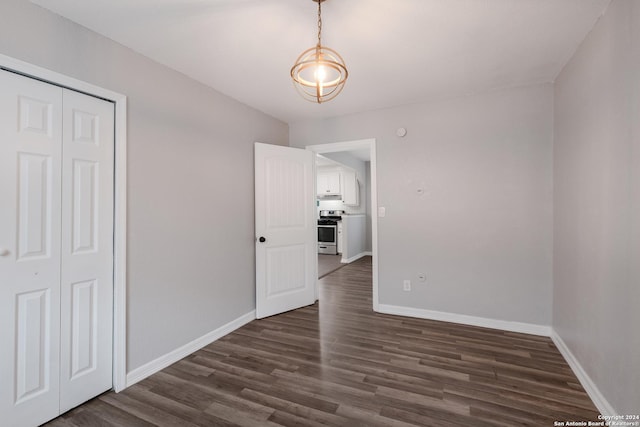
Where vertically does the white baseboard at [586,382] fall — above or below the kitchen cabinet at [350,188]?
below

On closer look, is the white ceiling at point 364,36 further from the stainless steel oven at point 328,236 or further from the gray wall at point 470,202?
the stainless steel oven at point 328,236

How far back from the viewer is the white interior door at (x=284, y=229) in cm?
329

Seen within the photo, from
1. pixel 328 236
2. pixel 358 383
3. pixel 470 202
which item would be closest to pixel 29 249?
pixel 358 383

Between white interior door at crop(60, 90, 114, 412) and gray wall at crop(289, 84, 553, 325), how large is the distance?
258cm

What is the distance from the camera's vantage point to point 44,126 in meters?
1.65

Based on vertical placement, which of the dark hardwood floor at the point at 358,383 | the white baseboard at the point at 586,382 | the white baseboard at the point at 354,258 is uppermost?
the white baseboard at the point at 354,258

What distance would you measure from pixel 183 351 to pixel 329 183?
5699 millimetres

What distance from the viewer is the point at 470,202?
3002mm

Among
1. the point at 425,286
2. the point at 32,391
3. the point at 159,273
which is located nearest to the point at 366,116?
the point at 425,286

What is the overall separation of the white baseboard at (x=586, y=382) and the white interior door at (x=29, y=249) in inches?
128

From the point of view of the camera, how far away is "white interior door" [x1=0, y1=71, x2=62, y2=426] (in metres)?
1.51

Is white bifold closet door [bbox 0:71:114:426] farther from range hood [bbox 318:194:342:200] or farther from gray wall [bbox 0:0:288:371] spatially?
range hood [bbox 318:194:342:200]

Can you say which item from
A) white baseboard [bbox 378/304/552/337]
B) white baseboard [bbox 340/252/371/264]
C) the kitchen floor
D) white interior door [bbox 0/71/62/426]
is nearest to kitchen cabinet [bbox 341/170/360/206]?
white baseboard [bbox 340/252/371/264]

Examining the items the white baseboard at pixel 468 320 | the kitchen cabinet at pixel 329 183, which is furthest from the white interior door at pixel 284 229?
the kitchen cabinet at pixel 329 183
